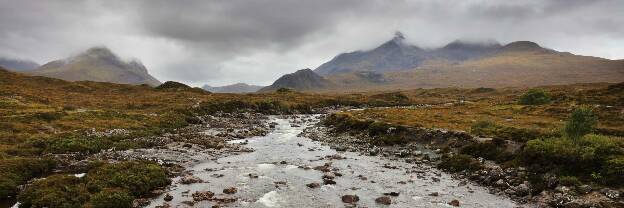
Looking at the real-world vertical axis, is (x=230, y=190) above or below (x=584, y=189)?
below

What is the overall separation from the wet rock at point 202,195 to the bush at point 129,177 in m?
3.49

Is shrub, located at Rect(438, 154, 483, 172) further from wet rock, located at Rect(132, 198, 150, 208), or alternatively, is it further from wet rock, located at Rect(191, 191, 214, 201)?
wet rock, located at Rect(132, 198, 150, 208)

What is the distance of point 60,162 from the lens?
1362 inches

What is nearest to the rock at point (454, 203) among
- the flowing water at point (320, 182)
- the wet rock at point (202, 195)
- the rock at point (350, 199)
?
the flowing water at point (320, 182)

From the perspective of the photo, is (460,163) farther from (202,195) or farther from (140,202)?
(140,202)

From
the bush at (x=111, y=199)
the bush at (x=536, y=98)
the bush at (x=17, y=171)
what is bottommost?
the bush at (x=111, y=199)

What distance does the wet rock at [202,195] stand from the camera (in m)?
27.9

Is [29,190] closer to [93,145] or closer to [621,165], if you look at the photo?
[93,145]

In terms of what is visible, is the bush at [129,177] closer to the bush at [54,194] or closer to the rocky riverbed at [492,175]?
the bush at [54,194]

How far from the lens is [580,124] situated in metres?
33.8

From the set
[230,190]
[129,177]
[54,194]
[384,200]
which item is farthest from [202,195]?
[384,200]

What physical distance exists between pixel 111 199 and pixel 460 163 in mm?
27717

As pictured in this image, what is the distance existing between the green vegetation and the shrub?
23556mm

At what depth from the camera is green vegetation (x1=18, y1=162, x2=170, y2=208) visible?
24.9 meters
